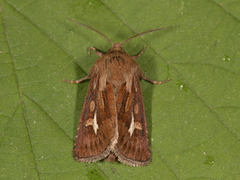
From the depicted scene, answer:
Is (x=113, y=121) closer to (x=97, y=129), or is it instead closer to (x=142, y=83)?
(x=97, y=129)

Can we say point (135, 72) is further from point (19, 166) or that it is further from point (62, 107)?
point (19, 166)

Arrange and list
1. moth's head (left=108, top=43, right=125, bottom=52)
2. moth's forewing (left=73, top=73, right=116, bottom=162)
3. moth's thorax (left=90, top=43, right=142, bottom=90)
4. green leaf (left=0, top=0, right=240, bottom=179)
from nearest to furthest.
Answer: moth's forewing (left=73, top=73, right=116, bottom=162)
moth's thorax (left=90, top=43, right=142, bottom=90)
green leaf (left=0, top=0, right=240, bottom=179)
moth's head (left=108, top=43, right=125, bottom=52)

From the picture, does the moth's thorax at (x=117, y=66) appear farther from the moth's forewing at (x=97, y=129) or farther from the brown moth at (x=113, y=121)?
the moth's forewing at (x=97, y=129)

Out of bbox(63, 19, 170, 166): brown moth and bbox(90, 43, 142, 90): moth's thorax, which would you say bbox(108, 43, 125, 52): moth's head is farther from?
bbox(63, 19, 170, 166): brown moth

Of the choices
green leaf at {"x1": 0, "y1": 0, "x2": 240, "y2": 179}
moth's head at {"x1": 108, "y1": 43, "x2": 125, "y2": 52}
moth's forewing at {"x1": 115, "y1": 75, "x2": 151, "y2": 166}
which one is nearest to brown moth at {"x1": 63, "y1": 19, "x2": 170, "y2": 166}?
moth's forewing at {"x1": 115, "y1": 75, "x2": 151, "y2": 166}

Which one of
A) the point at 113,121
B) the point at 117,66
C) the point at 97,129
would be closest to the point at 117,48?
the point at 117,66

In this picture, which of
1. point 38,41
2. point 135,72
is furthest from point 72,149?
point 38,41
